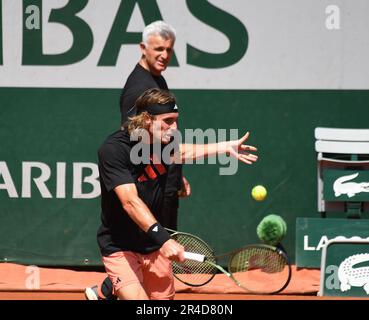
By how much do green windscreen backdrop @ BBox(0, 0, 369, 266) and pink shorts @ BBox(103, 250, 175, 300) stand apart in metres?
2.66

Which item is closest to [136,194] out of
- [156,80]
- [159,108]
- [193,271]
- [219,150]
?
[159,108]

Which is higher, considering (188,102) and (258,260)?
(188,102)

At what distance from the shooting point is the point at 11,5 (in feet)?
23.8

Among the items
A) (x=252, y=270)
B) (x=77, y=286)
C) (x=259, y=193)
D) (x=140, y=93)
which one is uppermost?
(x=140, y=93)

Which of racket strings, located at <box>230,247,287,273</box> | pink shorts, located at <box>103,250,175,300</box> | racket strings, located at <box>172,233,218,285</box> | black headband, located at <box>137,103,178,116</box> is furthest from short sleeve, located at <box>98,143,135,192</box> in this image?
racket strings, located at <box>230,247,287,273</box>

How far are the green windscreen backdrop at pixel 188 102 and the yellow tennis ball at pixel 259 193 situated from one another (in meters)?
0.06

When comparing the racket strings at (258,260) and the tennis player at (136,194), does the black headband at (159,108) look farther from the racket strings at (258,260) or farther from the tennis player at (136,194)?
the racket strings at (258,260)

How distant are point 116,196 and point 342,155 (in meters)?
3.00

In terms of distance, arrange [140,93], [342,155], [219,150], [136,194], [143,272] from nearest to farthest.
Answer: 1. [136,194]
2. [143,272]
3. [219,150]
4. [140,93]
5. [342,155]

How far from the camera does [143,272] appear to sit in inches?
184

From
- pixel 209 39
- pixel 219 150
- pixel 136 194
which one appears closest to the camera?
pixel 136 194

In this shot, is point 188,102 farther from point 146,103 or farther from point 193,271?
point 146,103

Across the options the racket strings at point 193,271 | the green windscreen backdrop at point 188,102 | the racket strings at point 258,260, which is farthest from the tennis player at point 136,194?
the green windscreen backdrop at point 188,102

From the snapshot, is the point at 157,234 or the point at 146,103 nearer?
the point at 157,234
